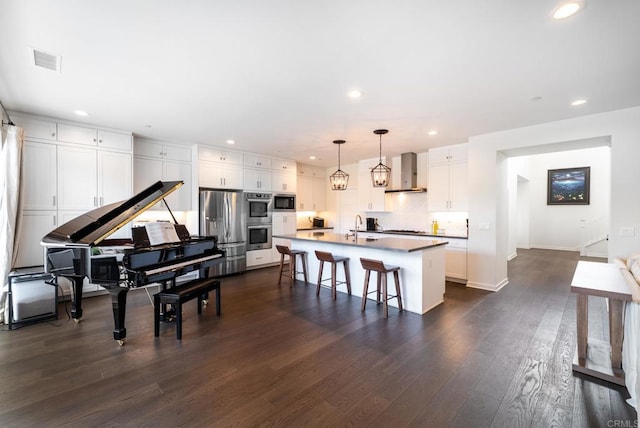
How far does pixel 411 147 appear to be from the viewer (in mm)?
5629

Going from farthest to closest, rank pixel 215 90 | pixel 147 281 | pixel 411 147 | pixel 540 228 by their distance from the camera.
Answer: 1. pixel 540 228
2. pixel 411 147
3. pixel 215 90
4. pixel 147 281

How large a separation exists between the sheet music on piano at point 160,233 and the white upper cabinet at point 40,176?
1924 millimetres

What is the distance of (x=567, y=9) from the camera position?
5.82 ft

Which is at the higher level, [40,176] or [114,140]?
[114,140]

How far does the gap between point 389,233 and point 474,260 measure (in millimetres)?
1860

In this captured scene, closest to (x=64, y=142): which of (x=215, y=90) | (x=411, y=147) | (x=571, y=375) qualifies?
(x=215, y=90)

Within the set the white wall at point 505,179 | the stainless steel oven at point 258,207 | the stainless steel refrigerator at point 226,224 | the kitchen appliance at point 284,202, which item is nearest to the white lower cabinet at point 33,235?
the stainless steel refrigerator at point 226,224

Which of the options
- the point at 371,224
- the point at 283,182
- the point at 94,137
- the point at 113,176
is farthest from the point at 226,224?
the point at 371,224

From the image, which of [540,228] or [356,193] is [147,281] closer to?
[356,193]

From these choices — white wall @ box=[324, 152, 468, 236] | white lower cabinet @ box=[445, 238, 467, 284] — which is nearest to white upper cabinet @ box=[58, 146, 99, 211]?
white wall @ box=[324, 152, 468, 236]

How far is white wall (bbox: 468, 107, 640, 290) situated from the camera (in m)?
3.52

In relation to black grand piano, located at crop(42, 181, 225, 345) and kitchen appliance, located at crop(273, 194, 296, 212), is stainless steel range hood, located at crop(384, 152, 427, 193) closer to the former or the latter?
kitchen appliance, located at crop(273, 194, 296, 212)

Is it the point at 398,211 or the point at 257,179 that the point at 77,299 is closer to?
the point at 257,179

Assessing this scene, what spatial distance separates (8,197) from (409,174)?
21.5 feet
